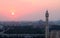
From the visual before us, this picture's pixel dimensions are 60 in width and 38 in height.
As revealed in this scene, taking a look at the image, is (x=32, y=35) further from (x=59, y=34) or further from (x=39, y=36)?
(x=59, y=34)

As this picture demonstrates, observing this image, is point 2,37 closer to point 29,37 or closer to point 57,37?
point 29,37

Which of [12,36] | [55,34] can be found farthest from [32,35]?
[55,34]

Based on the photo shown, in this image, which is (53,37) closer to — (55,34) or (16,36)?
(55,34)

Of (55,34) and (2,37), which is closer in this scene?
(55,34)

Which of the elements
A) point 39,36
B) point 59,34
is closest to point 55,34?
point 59,34

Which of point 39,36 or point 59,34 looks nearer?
point 59,34

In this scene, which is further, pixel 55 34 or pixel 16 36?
pixel 16 36

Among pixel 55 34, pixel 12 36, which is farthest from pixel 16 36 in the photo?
pixel 55 34
